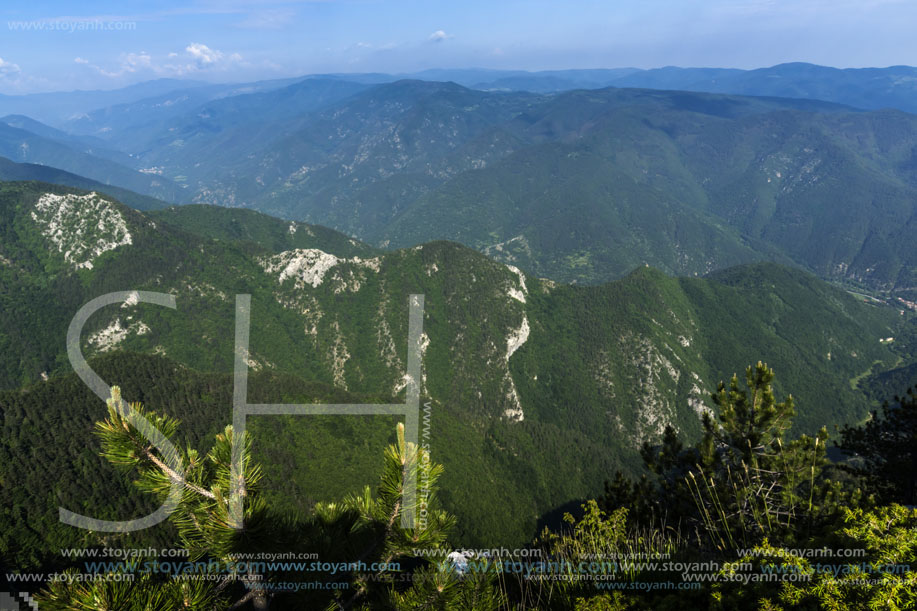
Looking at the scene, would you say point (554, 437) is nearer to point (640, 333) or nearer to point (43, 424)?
point (640, 333)

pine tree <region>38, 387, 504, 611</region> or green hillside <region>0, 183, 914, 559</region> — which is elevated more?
pine tree <region>38, 387, 504, 611</region>

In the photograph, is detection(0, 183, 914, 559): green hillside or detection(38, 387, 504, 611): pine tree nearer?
detection(38, 387, 504, 611): pine tree

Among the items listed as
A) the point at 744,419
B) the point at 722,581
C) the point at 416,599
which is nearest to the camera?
the point at 416,599

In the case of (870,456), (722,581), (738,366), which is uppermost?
(722,581)

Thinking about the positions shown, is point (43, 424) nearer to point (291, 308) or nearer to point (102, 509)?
point (102, 509)

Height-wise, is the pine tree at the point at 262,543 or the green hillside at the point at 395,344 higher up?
the pine tree at the point at 262,543

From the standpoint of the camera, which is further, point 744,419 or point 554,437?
point 554,437

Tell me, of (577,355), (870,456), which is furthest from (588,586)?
(577,355)

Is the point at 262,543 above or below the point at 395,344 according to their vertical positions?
above

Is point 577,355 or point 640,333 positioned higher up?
point 640,333

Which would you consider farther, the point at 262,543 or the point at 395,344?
the point at 395,344

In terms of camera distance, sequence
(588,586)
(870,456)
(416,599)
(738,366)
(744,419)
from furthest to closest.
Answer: (738,366) < (870,456) < (744,419) < (588,586) < (416,599)
